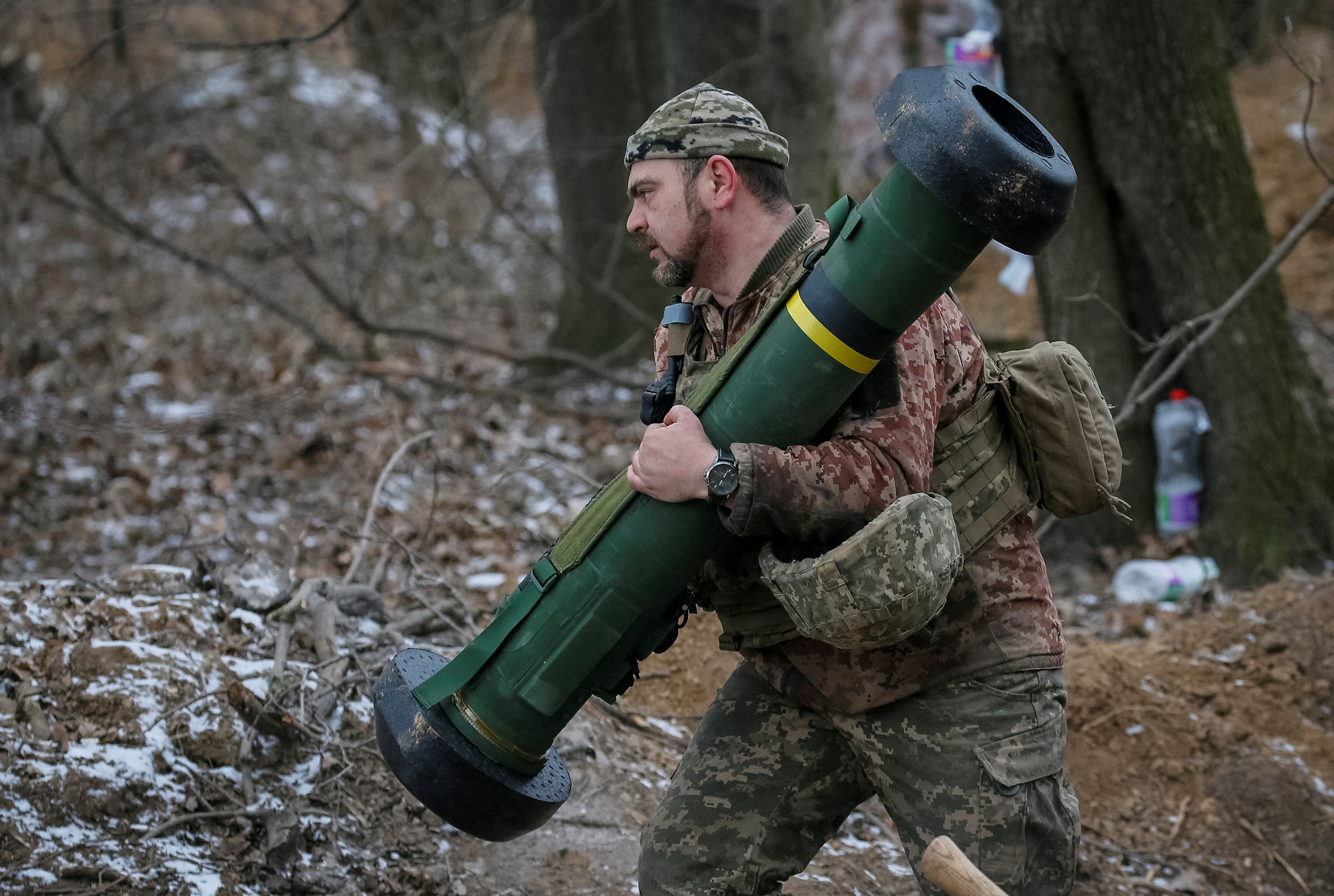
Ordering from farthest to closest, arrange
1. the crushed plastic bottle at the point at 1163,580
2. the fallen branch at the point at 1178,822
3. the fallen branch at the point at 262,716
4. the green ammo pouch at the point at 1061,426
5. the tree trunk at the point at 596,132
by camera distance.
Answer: the tree trunk at the point at 596,132 → the crushed plastic bottle at the point at 1163,580 → the fallen branch at the point at 1178,822 → the fallen branch at the point at 262,716 → the green ammo pouch at the point at 1061,426

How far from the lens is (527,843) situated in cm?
330

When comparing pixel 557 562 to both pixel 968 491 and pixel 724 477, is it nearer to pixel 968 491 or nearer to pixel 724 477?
pixel 724 477

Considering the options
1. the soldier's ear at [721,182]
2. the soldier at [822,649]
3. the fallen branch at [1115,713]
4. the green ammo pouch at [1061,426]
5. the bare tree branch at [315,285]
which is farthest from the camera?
the bare tree branch at [315,285]

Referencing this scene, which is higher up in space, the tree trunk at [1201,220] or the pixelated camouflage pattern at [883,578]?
the tree trunk at [1201,220]

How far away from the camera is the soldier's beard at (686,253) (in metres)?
2.27

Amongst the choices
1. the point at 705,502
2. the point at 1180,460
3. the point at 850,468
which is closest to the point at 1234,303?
the point at 1180,460

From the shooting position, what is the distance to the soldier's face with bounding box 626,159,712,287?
227 centimetres

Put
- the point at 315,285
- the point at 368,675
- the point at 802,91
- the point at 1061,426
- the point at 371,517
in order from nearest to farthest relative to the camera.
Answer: the point at 1061,426 < the point at 368,675 < the point at 371,517 < the point at 802,91 < the point at 315,285

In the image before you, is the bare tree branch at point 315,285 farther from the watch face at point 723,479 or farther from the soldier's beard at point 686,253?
the watch face at point 723,479

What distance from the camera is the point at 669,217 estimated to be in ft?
7.48

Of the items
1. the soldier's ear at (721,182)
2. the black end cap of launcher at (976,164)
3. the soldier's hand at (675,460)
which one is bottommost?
the soldier's hand at (675,460)

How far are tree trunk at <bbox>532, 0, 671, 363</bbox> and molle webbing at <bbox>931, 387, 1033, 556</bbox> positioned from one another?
19.5 feet

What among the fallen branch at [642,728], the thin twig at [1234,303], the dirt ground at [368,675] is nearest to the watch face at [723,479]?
the dirt ground at [368,675]

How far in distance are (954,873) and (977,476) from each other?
79cm
